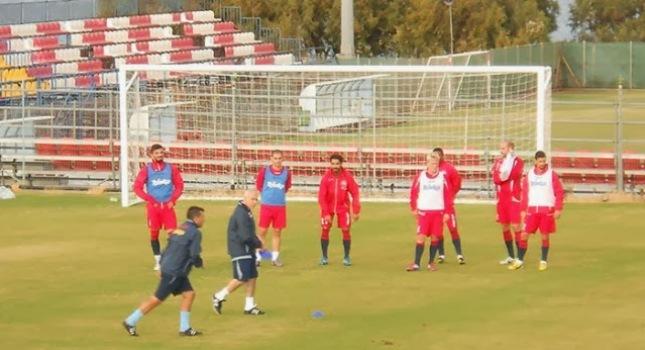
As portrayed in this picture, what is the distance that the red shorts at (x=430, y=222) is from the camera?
25891 mm

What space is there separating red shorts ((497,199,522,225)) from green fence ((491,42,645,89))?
5948 cm

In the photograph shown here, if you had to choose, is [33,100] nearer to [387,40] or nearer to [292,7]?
[292,7]

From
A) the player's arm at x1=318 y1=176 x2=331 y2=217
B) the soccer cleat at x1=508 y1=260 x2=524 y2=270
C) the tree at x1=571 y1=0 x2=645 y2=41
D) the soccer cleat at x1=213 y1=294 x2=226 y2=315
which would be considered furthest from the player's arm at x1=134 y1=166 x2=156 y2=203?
the tree at x1=571 y1=0 x2=645 y2=41

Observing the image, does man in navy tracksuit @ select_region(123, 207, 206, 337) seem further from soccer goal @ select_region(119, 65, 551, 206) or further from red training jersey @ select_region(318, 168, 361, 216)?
soccer goal @ select_region(119, 65, 551, 206)

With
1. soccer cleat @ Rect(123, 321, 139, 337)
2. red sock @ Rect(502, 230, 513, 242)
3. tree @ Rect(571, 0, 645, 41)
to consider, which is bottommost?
soccer cleat @ Rect(123, 321, 139, 337)

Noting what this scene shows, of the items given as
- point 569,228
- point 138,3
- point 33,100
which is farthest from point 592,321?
point 138,3

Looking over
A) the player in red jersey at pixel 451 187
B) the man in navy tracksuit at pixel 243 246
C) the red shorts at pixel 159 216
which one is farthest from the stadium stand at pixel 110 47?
the man in navy tracksuit at pixel 243 246

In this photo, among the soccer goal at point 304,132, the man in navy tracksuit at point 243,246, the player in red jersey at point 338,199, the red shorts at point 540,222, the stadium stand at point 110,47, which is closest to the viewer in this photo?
the man in navy tracksuit at point 243,246

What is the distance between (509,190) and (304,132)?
14.0m

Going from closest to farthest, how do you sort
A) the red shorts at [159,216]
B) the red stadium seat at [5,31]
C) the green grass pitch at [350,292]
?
1. the green grass pitch at [350,292]
2. the red shorts at [159,216]
3. the red stadium seat at [5,31]

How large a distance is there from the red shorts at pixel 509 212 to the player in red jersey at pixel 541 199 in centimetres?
75

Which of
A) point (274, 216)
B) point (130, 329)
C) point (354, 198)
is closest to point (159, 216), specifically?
point (274, 216)

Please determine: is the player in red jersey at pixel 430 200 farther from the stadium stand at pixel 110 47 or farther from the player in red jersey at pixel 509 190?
the stadium stand at pixel 110 47

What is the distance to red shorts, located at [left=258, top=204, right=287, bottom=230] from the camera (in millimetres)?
26844
